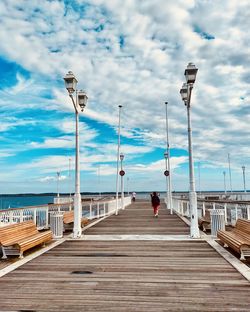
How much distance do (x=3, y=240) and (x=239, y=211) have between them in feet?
31.9

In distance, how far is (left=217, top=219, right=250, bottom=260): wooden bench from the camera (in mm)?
Result: 7000

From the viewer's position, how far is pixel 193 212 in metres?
10.8

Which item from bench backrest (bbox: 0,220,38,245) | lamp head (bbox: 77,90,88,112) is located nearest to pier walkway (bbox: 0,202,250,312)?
bench backrest (bbox: 0,220,38,245)

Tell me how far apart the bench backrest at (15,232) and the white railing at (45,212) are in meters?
1.01

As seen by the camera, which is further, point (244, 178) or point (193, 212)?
point (244, 178)

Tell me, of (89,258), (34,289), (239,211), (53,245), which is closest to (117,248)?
(89,258)

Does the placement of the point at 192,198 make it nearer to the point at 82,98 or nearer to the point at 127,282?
the point at 82,98

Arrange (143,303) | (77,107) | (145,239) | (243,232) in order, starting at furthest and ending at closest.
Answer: (77,107)
(145,239)
(243,232)
(143,303)

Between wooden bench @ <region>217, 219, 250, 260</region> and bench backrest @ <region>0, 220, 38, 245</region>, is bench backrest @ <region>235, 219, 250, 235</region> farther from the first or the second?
bench backrest @ <region>0, 220, 38, 245</region>

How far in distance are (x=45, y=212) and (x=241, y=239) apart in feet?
28.2

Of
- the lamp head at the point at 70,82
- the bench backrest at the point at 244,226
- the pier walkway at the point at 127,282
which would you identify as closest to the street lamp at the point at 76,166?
the lamp head at the point at 70,82

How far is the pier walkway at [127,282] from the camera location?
14.2ft

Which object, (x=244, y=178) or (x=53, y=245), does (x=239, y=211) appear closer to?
(x=53, y=245)

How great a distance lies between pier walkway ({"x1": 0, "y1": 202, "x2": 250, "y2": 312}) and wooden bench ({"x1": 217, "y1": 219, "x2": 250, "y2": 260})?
1.39 ft
